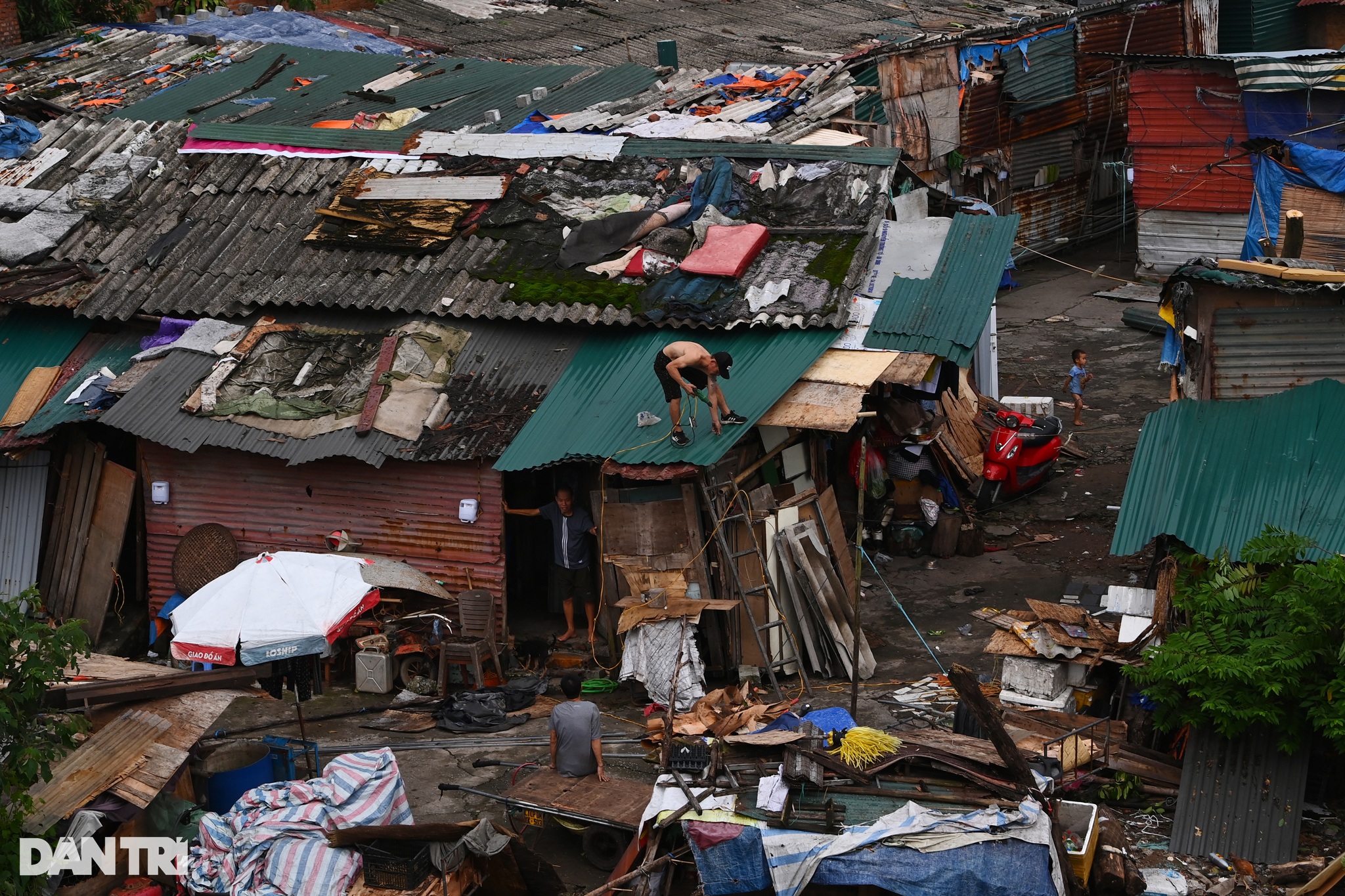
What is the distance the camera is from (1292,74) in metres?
23.1

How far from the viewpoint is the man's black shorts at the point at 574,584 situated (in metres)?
14.4

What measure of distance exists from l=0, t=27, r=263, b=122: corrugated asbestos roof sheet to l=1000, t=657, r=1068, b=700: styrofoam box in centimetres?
1432

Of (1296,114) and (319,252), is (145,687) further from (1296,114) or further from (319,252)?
(1296,114)

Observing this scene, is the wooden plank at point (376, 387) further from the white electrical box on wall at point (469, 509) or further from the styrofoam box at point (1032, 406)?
the styrofoam box at point (1032, 406)

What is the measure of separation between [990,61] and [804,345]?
15.4m

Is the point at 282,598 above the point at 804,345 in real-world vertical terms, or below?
below

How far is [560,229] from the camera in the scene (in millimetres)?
15836

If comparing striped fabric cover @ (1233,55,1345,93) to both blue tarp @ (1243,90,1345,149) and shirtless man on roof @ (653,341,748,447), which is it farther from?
shirtless man on roof @ (653,341,748,447)

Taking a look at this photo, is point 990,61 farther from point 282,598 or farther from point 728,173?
point 282,598

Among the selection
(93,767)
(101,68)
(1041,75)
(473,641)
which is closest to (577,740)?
(473,641)

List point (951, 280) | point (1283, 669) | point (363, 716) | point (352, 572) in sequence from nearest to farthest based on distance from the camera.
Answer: point (1283, 669) → point (352, 572) → point (363, 716) → point (951, 280)

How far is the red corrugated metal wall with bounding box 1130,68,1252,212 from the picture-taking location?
24969 mm

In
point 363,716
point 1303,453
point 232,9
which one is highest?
point 232,9

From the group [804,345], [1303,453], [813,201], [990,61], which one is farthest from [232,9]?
[1303,453]
